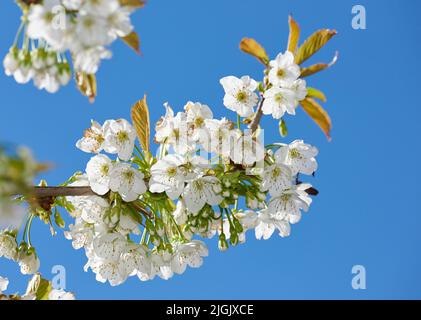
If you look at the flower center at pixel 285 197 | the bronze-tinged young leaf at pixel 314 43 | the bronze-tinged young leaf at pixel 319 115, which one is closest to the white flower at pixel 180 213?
the flower center at pixel 285 197

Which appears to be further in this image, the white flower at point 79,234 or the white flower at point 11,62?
the white flower at point 79,234

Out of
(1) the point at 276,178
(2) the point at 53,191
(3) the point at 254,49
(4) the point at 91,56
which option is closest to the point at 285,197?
(1) the point at 276,178

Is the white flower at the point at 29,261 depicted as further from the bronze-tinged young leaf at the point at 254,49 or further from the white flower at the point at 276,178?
the bronze-tinged young leaf at the point at 254,49

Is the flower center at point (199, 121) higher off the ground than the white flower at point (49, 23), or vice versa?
the flower center at point (199, 121)

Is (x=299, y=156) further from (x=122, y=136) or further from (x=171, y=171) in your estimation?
(x=122, y=136)

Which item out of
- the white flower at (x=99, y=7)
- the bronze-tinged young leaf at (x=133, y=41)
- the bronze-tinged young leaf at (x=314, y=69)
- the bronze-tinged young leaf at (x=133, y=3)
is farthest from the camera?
the bronze-tinged young leaf at (x=314, y=69)
